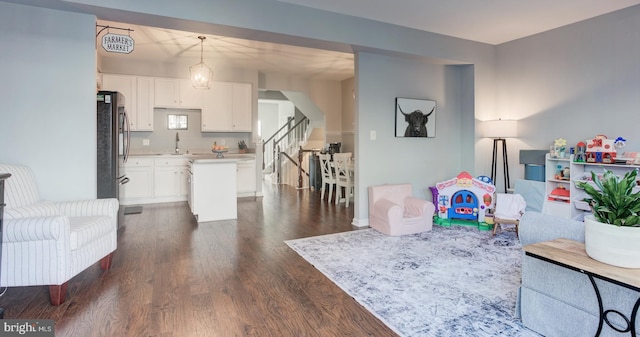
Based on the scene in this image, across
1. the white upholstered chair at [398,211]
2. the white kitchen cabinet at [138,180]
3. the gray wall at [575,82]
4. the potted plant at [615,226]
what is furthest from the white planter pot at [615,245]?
the white kitchen cabinet at [138,180]

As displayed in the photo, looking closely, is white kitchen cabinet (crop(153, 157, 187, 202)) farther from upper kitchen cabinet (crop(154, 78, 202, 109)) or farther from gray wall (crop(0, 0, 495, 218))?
gray wall (crop(0, 0, 495, 218))

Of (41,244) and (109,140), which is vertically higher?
(109,140)

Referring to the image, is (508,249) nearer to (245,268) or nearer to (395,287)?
(395,287)

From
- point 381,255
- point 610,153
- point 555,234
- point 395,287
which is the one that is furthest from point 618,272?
point 610,153

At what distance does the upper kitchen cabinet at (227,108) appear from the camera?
7.05 metres

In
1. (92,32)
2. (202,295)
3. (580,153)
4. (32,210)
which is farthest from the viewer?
(580,153)

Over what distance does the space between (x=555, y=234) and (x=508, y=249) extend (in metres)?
1.82

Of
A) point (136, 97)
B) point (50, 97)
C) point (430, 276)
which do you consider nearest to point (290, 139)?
point (136, 97)

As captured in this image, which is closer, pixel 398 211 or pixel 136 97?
pixel 398 211

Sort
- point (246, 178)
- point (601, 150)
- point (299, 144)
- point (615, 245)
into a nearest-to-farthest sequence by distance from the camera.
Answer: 1. point (615, 245)
2. point (601, 150)
3. point (246, 178)
4. point (299, 144)

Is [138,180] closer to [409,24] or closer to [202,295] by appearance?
[202,295]

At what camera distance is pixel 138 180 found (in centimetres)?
A: 636

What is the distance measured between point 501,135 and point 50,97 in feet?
18.1
